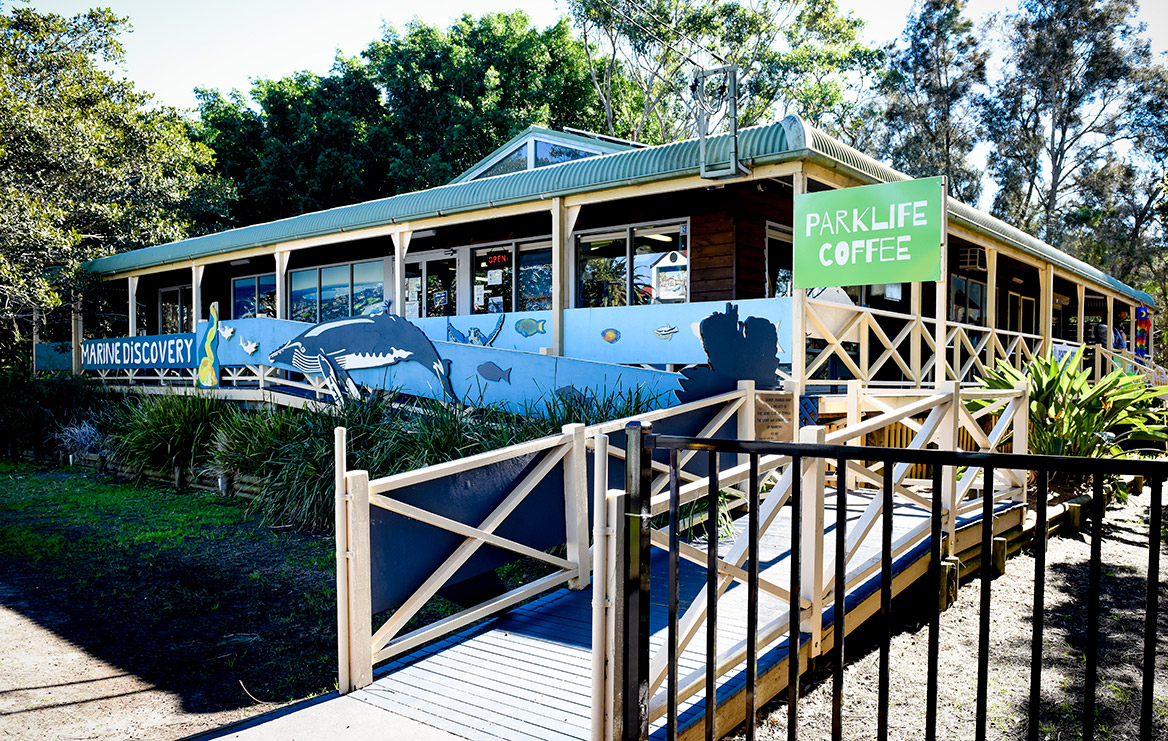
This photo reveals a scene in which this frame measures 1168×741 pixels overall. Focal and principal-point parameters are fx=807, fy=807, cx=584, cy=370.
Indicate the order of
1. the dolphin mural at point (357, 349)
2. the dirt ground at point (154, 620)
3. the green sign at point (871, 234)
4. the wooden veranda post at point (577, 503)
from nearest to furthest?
the dirt ground at point (154, 620)
the wooden veranda post at point (577, 503)
the green sign at point (871, 234)
the dolphin mural at point (357, 349)

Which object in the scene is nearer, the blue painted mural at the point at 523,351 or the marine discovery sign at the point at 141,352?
the blue painted mural at the point at 523,351

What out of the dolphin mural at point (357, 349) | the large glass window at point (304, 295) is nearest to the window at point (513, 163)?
the large glass window at point (304, 295)

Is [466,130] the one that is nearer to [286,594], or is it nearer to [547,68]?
[547,68]

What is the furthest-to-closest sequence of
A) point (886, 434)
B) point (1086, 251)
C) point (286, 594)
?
1. point (1086, 251)
2. point (886, 434)
3. point (286, 594)

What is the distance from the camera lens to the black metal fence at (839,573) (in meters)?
2.02

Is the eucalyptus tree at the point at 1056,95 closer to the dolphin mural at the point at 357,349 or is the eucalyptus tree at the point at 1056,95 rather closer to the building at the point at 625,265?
the building at the point at 625,265

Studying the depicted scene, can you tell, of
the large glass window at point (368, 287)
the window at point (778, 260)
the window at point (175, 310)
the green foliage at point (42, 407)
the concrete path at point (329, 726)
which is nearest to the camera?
the concrete path at point (329, 726)

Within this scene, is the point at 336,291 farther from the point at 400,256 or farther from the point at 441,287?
the point at 400,256

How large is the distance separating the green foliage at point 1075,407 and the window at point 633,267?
14.4 feet

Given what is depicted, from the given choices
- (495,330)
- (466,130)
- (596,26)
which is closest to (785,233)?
(495,330)

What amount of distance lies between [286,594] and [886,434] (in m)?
7.03

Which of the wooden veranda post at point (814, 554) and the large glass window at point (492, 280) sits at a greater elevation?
the large glass window at point (492, 280)

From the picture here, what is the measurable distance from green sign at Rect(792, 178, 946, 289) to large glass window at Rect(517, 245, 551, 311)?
244 inches

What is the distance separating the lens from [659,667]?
3566 mm
